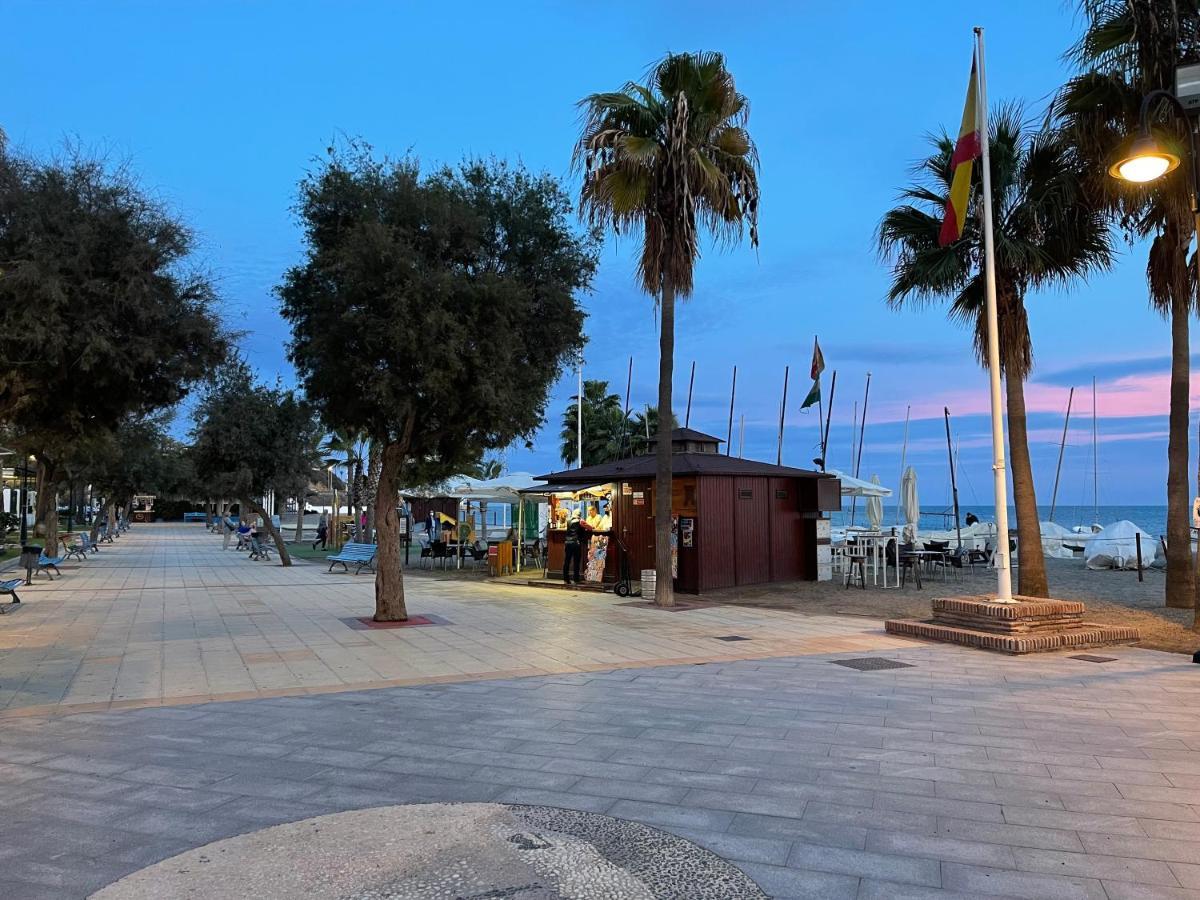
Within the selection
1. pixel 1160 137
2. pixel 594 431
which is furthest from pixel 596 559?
pixel 594 431

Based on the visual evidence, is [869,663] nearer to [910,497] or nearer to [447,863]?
[447,863]

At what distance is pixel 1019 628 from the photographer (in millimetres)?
9305

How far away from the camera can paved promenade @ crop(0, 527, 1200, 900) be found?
3.63 meters

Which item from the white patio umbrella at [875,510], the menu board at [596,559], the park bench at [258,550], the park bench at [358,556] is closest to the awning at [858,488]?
the white patio umbrella at [875,510]

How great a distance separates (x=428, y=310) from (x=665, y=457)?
5.49 m

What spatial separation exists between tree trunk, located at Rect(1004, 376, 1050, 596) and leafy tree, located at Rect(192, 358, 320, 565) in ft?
62.1

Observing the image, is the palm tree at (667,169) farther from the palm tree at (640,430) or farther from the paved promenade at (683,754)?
the palm tree at (640,430)

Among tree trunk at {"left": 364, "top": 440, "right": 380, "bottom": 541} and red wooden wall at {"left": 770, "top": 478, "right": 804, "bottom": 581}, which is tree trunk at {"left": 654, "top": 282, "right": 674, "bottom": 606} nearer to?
red wooden wall at {"left": 770, "top": 478, "right": 804, "bottom": 581}

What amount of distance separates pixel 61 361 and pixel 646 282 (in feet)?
30.4

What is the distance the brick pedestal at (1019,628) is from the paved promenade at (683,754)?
0.38 metres

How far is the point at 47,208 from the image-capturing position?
8.34 m

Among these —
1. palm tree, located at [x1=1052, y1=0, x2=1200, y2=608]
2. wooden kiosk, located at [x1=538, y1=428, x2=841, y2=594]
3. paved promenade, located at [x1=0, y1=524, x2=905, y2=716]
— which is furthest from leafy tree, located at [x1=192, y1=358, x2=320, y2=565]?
palm tree, located at [x1=1052, y1=0, x2=1200, y2=608]

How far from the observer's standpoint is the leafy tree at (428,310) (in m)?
10.4

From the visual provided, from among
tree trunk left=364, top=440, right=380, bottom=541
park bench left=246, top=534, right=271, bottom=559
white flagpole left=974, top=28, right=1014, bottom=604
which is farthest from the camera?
park bench left=246, top=534, right=271, bottom=559
